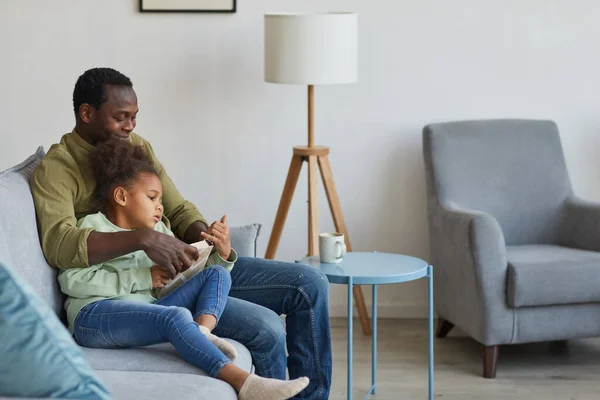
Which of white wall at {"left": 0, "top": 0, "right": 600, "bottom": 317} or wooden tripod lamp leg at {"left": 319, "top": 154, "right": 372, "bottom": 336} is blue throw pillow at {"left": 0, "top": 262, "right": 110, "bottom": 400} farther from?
white wall at {"left": 0, "top": 0, "right": 600, "bottom": 317}

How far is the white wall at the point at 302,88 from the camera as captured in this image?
4.02 m

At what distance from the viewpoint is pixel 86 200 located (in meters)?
2.50

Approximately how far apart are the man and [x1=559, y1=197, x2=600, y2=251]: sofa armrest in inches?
58.7

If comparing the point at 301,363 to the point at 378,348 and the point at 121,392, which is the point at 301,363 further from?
A: the point at 378,348

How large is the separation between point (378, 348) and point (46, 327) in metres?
2.31

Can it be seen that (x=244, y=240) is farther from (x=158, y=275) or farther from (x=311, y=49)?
(x=311, y=49)

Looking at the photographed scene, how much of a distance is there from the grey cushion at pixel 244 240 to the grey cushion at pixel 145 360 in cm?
60

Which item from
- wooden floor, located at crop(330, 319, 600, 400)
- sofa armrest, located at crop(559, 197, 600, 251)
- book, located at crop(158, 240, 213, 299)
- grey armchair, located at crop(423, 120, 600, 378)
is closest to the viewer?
book, located at crop(158, 240, 213, 299)

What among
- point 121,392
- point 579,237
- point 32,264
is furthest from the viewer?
point 579,237

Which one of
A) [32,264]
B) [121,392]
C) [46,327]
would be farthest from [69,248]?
[46,327]

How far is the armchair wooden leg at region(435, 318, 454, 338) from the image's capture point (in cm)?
386

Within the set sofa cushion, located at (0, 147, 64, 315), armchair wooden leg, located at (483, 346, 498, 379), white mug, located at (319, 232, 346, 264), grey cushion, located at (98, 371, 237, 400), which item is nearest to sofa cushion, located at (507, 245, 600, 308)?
armchair wooden leg, located at (483, 346, 498, 379)

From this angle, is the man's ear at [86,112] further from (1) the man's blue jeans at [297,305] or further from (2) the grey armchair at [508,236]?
(2) the grey armchair at [508,236]

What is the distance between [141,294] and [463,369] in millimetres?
1543
